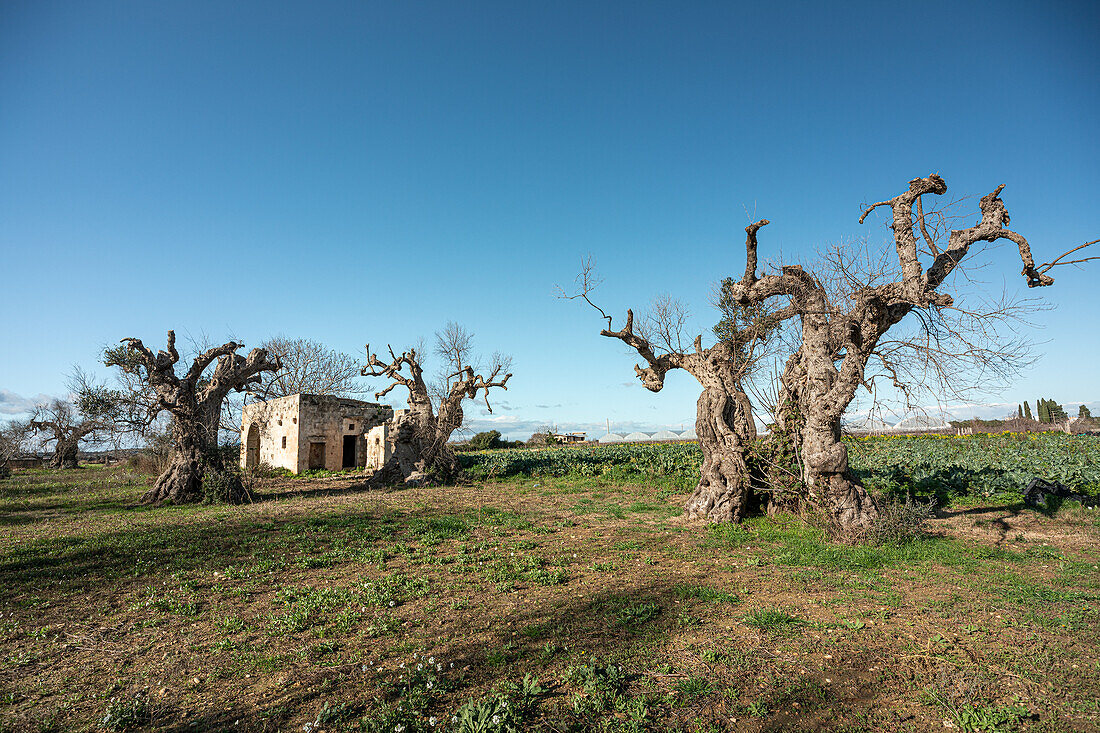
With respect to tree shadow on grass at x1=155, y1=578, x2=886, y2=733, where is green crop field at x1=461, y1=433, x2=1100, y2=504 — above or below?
A: above

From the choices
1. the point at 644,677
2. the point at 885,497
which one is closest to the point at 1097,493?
the point at 885,497

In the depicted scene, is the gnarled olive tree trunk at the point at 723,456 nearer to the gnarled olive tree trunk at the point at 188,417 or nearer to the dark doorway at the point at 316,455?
the gnarled olive tree trunk at the point at 188,417

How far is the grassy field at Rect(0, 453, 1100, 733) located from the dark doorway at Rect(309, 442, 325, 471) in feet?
51.9

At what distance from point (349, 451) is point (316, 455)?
196cm

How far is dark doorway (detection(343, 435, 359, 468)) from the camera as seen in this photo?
92.2ft

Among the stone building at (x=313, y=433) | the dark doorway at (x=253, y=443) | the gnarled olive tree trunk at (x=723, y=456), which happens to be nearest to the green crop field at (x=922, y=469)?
the gnarled olive tree trunk at (x=723, y=456)

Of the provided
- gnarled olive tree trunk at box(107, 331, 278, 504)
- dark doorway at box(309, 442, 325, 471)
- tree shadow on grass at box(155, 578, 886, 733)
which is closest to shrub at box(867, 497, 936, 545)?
tree shadow on grass at box(155, 578, 886, 733)

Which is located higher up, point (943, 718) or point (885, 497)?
point (885, 497)

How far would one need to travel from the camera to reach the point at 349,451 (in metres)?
28.3

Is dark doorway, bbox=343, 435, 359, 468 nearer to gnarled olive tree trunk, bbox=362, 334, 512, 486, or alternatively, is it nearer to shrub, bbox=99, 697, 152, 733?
gnarled olive tree trunk, bbox=362, 334, 512, 486

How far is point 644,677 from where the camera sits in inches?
169

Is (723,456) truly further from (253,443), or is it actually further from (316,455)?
(253,443)

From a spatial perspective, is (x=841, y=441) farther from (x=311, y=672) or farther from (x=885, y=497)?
(x=311, y=672)

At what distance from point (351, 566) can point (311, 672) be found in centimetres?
392
